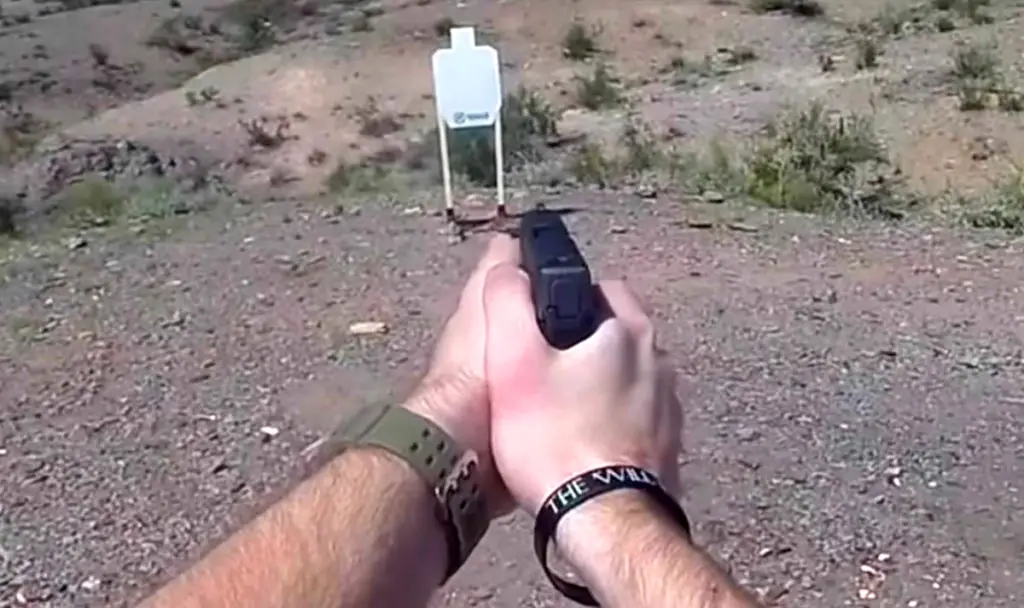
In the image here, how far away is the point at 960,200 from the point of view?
9578 mm

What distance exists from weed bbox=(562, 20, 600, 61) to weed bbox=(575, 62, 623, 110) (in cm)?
144

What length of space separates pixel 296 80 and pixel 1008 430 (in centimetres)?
1173

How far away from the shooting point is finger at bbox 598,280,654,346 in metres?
1.53

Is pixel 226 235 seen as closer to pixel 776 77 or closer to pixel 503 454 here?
pixel 503 454

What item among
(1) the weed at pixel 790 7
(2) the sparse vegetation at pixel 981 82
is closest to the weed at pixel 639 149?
(2) the sparse vegetation at pixel 981 82

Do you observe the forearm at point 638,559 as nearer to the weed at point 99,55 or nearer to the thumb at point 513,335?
the thumb at point 513,335

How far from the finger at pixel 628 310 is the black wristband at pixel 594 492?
0.41 ft

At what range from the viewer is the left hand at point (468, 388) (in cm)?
155

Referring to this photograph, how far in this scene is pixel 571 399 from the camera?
150cm

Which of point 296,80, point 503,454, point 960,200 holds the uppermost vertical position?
point 503,454

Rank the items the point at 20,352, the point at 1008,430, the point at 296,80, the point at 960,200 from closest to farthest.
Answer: the point at 1008,430
the point at 20,352
the point at 960,200
the point at 296,80

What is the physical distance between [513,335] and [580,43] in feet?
51.8

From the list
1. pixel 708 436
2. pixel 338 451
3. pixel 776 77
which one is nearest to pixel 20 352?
pixel 708 436

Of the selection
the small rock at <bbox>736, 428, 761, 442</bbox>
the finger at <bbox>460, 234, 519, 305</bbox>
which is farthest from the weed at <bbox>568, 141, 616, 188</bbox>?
the finger at <bbox>460, 234, 519, 305</bbox>
